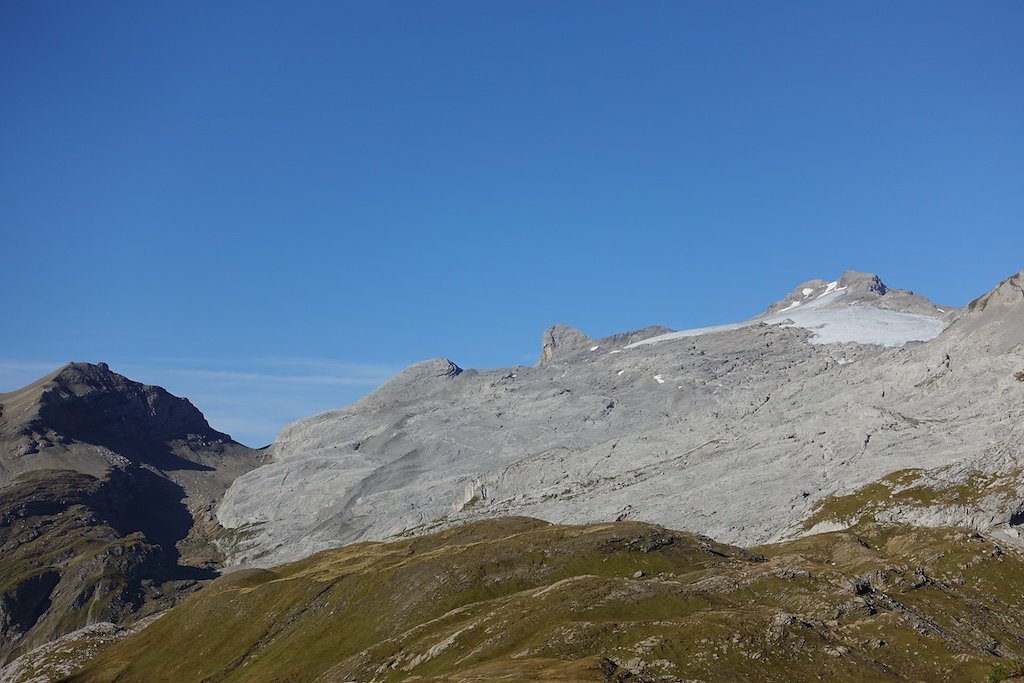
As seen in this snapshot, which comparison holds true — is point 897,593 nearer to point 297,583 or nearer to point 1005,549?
point 1005,549

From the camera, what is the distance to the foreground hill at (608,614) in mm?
95125

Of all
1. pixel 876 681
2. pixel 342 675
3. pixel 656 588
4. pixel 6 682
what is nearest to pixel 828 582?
pixel 656 588

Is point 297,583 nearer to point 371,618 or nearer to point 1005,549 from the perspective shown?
point 371,618

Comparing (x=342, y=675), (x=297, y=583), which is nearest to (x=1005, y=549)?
(x=342, y=675)

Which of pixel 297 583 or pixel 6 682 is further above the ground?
pixel 297 583

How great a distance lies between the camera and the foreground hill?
95.1m

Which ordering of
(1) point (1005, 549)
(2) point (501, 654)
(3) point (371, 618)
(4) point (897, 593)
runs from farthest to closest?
(3) point (371, 618), (1) point (1005, 549), (4) point (897, 593), (2) point (501, 654)

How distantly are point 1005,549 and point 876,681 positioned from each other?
53.7 m

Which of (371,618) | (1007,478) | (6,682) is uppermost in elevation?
(1007,478)

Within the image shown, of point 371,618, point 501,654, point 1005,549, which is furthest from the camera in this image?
point 371,618

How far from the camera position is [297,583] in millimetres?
176375

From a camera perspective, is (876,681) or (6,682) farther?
(6,682)

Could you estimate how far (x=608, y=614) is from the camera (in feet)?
373

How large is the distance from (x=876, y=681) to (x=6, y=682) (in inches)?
6030
